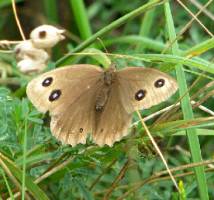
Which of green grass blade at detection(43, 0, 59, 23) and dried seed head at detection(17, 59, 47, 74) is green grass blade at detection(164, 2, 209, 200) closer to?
dried seed head at detection(17, 59, 47, 74)

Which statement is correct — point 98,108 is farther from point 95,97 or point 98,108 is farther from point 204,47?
point 204,47

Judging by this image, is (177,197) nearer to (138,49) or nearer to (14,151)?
(14,151)

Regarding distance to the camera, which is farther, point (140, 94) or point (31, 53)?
point (31, 53)

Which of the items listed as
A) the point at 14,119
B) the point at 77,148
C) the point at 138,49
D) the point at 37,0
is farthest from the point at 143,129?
the point at 37,0

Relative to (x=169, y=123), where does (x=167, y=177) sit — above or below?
below

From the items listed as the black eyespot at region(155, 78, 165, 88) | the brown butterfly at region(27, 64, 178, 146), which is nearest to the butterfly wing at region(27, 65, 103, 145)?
the brown butterfly at region(27, 64, 178, 146)

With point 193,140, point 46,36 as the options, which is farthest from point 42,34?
point 193,140
